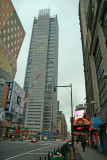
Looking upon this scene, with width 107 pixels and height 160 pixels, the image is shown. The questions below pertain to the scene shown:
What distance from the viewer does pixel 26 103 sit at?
163 m

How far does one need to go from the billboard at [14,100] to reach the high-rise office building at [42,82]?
5923 centimetres

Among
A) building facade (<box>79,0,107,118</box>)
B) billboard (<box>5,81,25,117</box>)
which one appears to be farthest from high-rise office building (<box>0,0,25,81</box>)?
building facade (<box>79,0,107,118</box>)

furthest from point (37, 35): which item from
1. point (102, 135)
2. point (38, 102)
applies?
point (102, 135)

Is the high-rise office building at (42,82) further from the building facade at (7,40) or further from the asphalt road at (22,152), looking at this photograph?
the asphalt road at (22,152)

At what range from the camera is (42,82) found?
167 m

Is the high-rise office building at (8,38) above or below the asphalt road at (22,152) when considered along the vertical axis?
above

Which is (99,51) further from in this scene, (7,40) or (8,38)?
(8,38)

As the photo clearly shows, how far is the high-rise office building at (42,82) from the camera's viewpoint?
152750 mm

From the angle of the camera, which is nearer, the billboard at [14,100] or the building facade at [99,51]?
the building facade at [99,51]

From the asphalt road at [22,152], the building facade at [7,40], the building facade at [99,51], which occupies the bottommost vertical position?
the asphalt road at [22,152]

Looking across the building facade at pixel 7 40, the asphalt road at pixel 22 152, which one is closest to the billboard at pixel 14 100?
the building facade at pixel 7 40

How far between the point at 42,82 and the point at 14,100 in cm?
8219

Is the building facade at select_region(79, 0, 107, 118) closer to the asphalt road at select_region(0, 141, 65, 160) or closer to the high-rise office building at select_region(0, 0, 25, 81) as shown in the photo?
the asphalt road at select_region(0, 141, 65, 160)

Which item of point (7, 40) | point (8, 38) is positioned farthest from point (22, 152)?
point (8, 38)
